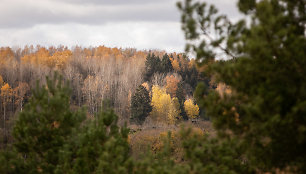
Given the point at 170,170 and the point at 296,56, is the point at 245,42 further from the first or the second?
Answer: the point at 170,170

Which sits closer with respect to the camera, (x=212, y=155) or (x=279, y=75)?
(x=279, y=75)

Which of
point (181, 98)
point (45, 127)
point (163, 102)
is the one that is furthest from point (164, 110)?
point (45, 127)

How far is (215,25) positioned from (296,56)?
9.63ft

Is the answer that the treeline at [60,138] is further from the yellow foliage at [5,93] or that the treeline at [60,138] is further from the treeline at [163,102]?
the yellow foliage at [5,93]

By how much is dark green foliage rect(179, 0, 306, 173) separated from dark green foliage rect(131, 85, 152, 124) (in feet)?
161

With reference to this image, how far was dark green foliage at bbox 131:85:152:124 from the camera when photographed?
191 ft

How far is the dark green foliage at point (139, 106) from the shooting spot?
191ft

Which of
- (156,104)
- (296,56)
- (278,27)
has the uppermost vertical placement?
(278,27)

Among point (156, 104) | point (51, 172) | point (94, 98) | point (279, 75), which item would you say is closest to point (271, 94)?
point (279, 75)

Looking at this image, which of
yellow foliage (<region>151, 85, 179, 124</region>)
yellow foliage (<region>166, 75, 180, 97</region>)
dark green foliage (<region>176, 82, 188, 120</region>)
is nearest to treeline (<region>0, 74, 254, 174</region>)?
yellow foliage (<region>151, 85, 179, 124</region>)

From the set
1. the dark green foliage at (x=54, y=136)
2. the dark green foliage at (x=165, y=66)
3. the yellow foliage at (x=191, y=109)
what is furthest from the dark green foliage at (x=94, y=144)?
the dark green foliage at (x=165, y=66)

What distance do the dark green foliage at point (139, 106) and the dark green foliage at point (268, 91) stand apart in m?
49.1

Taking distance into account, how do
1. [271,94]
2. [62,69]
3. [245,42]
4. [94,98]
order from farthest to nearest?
[62,69], [94,98], [245,42], [271,94]

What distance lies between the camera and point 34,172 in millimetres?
12250
